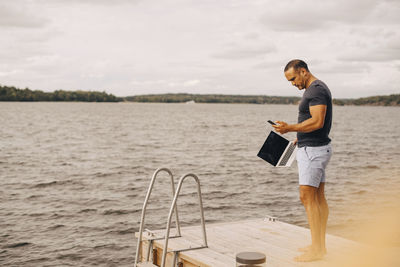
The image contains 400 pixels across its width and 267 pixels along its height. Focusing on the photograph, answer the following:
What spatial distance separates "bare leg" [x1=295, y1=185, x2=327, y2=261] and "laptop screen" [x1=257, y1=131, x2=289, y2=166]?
29.5 inches

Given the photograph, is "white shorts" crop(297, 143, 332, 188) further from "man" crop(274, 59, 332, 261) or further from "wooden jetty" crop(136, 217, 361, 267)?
"wooden jetty" crop(136, 217, 361, 267)

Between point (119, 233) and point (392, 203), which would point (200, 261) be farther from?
point (392, 203)

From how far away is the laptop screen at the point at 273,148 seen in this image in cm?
604

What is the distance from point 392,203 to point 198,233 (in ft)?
37.4

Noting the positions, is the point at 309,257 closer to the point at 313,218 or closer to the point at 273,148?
the point at 313,218

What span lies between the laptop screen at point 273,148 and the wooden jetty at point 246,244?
1293 mm

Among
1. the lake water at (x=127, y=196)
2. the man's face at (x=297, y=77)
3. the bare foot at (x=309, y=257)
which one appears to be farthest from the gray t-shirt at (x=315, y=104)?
the lake water at (x=127, y=196)

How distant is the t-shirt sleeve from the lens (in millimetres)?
5188

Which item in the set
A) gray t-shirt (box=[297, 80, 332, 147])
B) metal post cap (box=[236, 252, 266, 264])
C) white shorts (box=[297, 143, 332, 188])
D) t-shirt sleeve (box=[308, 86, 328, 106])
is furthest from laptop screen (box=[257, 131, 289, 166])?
metal post cap (box=[236, 252, 266, 264])

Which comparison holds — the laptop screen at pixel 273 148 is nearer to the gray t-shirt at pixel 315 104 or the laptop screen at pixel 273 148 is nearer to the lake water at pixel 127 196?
the gray t-shirt at pixel 315 104

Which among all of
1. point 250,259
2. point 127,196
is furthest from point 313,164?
point 127,196

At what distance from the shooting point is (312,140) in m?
5.41

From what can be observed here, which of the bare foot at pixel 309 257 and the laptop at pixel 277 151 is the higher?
the laptop at pixel 277 151

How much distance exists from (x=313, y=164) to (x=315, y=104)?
29.4 inches
